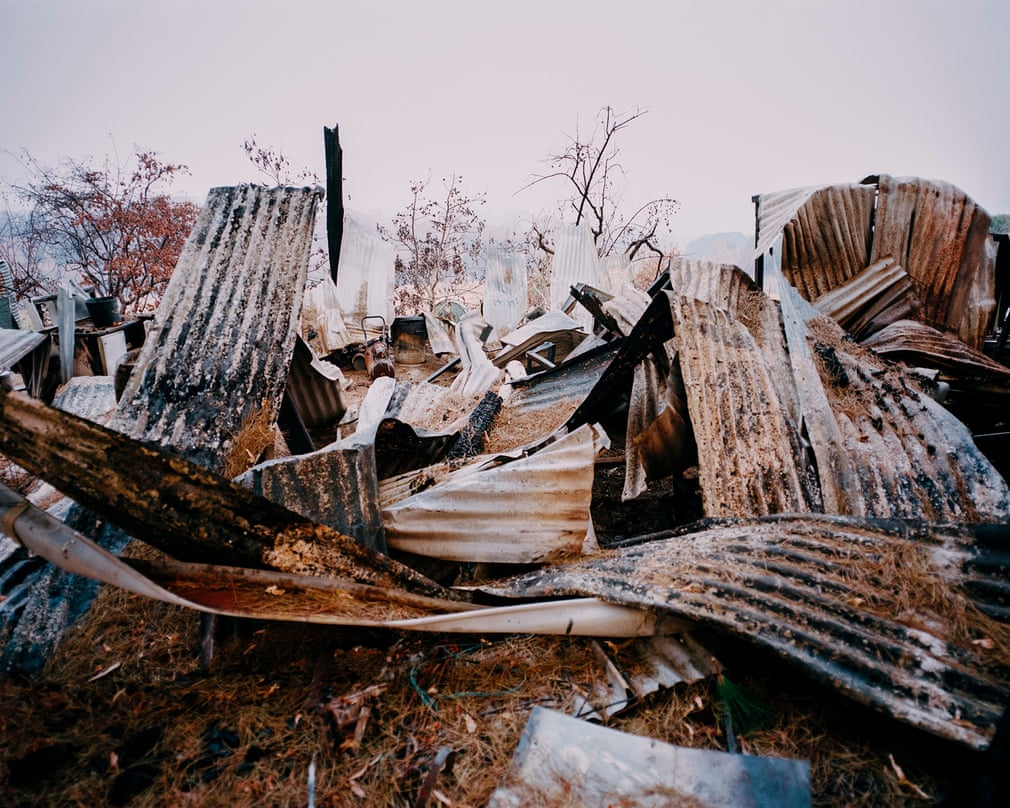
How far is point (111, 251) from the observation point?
11.5 metres

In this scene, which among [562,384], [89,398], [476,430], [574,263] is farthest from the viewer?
[574,263]

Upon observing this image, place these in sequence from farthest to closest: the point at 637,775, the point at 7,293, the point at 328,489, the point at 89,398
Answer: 1. the point at 7,293
2. the point at 89,398
3. the point at 328,489
4. the point at 637,775

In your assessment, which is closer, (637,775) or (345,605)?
(637,775)

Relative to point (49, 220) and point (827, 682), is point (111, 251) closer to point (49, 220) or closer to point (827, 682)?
point (49, 220)

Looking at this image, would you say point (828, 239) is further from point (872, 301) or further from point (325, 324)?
point (325, 324)

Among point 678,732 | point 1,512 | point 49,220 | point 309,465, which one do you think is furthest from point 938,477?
point 49,220

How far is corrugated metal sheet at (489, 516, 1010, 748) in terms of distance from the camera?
55.4 inches

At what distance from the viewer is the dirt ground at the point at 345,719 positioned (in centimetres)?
140

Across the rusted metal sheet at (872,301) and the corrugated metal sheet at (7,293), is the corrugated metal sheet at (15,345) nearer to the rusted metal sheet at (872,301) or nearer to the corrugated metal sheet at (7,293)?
the corrugated metal sheet at (7,293)

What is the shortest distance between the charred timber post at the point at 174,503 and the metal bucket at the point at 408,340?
9.88 m

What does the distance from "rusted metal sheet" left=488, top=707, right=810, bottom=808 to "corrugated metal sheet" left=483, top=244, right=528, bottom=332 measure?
39.3ft

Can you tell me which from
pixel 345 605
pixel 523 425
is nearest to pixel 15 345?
pixel 523 425

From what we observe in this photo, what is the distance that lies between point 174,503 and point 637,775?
1.73 metres

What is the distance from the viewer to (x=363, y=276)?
37.8ft
